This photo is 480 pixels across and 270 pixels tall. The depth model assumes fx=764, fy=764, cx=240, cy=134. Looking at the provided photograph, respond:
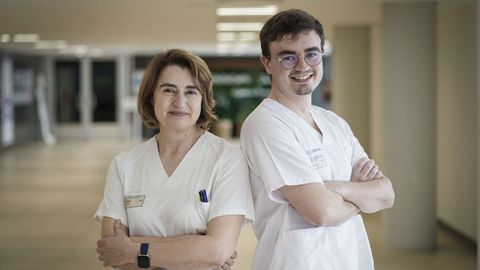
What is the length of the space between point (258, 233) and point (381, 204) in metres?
0.50

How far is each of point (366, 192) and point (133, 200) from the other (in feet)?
2.96

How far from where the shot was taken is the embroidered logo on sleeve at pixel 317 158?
9.56ft

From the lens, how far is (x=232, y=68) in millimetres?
30875

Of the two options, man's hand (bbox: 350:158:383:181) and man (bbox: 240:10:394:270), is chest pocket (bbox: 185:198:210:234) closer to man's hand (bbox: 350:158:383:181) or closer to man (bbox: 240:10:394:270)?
man (bbox: 240:10:394:270)

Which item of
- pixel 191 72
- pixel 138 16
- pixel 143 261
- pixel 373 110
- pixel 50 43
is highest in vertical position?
pixel 50 43

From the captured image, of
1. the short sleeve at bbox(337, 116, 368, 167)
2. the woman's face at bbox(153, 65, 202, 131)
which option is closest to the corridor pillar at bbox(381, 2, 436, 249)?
the short sleeve at bbox(337, 116, 368, 167)

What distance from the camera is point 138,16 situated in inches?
474

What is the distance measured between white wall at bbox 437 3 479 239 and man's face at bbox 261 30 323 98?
6.84 meters

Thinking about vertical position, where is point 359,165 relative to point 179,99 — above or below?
below

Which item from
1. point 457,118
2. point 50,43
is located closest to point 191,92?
point 457,118

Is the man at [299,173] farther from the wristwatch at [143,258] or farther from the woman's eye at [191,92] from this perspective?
the wristwatch at [143,258]

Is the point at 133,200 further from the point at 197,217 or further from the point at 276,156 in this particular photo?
the point at 276,156

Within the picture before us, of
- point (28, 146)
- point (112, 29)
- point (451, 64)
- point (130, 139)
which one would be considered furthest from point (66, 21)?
point (130, 139)

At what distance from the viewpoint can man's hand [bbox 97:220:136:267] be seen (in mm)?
2742
